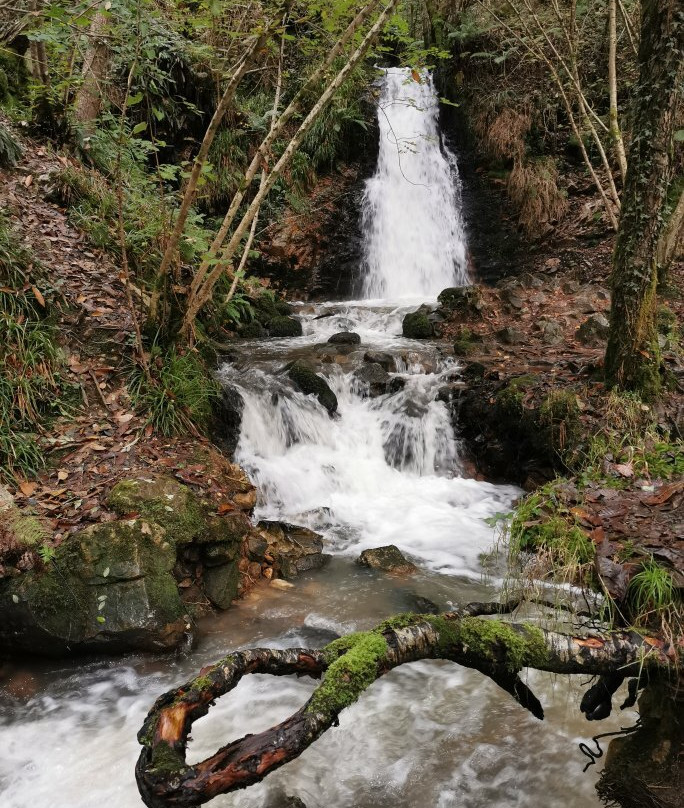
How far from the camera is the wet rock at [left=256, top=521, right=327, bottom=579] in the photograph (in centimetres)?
500

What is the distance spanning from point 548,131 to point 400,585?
1094 cm

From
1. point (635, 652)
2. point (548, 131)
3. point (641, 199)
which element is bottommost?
point (635, 652)

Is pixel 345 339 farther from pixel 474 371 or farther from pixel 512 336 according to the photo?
pixel 512 336

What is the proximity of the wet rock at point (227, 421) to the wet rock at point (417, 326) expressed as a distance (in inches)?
155

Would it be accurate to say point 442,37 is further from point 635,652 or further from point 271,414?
point 635,652

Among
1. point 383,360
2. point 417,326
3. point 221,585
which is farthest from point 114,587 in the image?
point 417,326

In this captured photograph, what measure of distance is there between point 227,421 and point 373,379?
232 cm

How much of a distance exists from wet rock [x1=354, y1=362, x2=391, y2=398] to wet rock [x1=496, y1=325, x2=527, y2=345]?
215 cm

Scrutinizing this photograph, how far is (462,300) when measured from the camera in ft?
31.9

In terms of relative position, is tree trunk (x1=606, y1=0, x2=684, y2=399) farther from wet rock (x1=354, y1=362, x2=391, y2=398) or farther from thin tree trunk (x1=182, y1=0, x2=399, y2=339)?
wet rock (x1=354, y1=362, x2=391, y2=398)

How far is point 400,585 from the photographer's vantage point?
4.84m

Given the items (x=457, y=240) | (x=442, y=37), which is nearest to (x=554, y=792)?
(x=457, y=240)

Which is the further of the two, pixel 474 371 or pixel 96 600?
pixel 474 371

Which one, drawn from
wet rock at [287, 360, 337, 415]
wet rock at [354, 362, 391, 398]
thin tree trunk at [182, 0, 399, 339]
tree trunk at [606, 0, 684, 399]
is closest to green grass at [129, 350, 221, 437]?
thin tree trunk at [182, 0, 399, 339]
